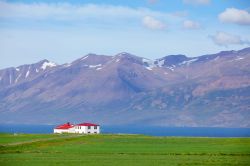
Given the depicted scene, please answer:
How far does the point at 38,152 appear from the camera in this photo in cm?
8412

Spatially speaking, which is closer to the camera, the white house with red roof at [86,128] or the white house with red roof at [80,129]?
the white house with red roof at [86,128]

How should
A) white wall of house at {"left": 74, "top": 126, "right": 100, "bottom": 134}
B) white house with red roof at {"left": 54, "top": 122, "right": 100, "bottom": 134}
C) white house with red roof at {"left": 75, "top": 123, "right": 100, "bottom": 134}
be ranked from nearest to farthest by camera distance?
white wall of house at {"left": 74, "top": 126, "right": 100, "bottom": 134}
white house with red roof at {"left": 75, "top": 123, "right": 100, "bottom": 134}
white house with red roof at {"left": 54, "top": 122, "right": 100, "bottom": 134}

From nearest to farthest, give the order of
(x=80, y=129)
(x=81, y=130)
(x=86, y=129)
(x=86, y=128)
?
1. (x=81, y=130)
2. (x=80, y=129)
3. (x=86, y=129)
4. (x=86, y=128)

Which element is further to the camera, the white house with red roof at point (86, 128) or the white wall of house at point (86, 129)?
the white house with red roof at point (86, 128)

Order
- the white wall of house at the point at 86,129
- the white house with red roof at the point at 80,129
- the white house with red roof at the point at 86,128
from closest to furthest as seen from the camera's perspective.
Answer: the white wall of house at the point at 86,129 < the white house with red roof at the point at 86,128 < the white house with red roof at the point at 80,129

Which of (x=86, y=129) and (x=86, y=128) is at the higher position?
(x=86, y=128)

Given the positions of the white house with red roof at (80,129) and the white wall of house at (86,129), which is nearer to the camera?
the white wall of house at (86,129)

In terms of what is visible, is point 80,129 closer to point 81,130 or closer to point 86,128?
point 81,130

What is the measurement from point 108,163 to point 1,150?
2126 cm

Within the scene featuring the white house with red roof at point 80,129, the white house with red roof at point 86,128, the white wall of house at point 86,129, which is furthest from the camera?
the white house with red roof at point 80,129

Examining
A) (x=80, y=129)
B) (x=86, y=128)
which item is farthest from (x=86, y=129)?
(x=80, y=129)

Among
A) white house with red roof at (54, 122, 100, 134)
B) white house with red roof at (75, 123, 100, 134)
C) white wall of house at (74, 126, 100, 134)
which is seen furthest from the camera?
white house with red roof at (54, 122, 100, 134)

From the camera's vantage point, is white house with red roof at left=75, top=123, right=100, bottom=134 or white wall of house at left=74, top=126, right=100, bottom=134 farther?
white house with red roof at left=75, top=123, right=100, bottom=134

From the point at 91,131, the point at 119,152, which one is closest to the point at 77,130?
the point at 91,131
